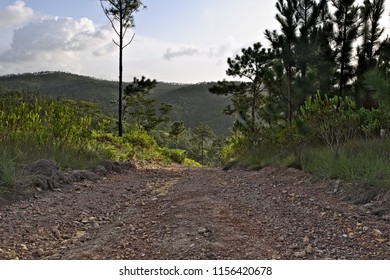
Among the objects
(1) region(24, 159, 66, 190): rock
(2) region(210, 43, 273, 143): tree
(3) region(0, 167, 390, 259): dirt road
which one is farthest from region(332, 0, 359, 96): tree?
(1) region(24, 159, 66, 190): rock

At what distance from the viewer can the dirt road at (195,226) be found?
2959 mm

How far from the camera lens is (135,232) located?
143 inches

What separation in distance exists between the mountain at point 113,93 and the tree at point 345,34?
3715 inches

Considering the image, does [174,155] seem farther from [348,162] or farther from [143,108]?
[348,162]

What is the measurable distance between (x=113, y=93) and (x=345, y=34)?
113m

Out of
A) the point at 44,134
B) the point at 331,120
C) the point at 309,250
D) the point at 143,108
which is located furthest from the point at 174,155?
the point at 309,250

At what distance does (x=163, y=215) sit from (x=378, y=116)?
22.3 ft

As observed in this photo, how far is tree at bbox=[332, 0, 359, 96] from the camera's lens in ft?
48.3

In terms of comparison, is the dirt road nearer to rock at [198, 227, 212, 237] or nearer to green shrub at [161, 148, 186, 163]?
rock at [198, 227, 212, 237]

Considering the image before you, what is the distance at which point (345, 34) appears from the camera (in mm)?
14930

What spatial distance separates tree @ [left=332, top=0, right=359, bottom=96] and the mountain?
94354 mm

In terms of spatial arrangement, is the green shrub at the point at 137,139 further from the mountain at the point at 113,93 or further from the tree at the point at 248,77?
the mountain at the point at 113,93
